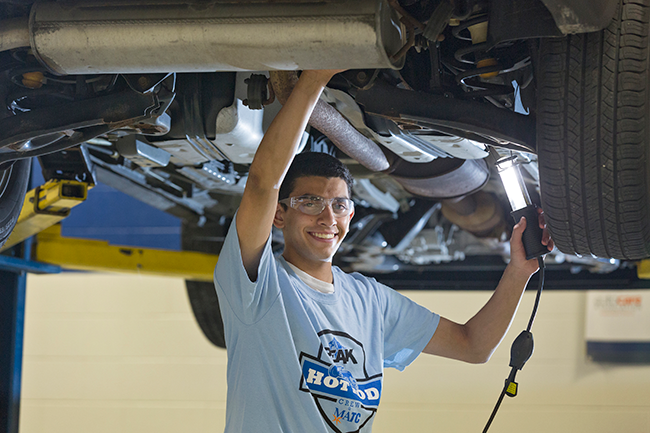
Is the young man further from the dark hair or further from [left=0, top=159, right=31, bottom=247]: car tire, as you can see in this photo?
[left=0, top=159, right=31, bottom=247]: car tire

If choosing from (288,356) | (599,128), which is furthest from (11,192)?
(599,128)

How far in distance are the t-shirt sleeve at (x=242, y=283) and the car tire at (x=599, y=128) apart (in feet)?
2.23

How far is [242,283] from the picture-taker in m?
1.48

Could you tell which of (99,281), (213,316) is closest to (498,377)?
(213,316)

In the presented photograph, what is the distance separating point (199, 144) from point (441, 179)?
0.93m

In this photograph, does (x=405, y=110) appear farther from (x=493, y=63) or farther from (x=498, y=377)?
(x=498, y=377)

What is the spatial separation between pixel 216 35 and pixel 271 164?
0.32m

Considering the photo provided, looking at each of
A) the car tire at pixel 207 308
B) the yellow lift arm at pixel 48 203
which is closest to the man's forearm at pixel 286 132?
the yellow lift arm at pixel 48 203

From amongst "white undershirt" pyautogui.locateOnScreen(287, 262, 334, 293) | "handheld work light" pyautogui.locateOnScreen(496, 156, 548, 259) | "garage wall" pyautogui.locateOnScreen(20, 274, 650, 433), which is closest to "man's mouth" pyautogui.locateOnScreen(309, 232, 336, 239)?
"white undershirt" pyautogui.locateOnScreen(287, 262, 334, 293)

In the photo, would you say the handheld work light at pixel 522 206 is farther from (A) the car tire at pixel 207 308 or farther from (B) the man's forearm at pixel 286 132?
(A) the car tire at pixel 207 308

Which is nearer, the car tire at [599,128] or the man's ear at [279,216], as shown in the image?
the car tire at [599,128]

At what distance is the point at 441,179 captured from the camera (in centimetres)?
236

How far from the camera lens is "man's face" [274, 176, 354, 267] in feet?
5.64

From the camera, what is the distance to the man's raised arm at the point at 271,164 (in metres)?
1.37
